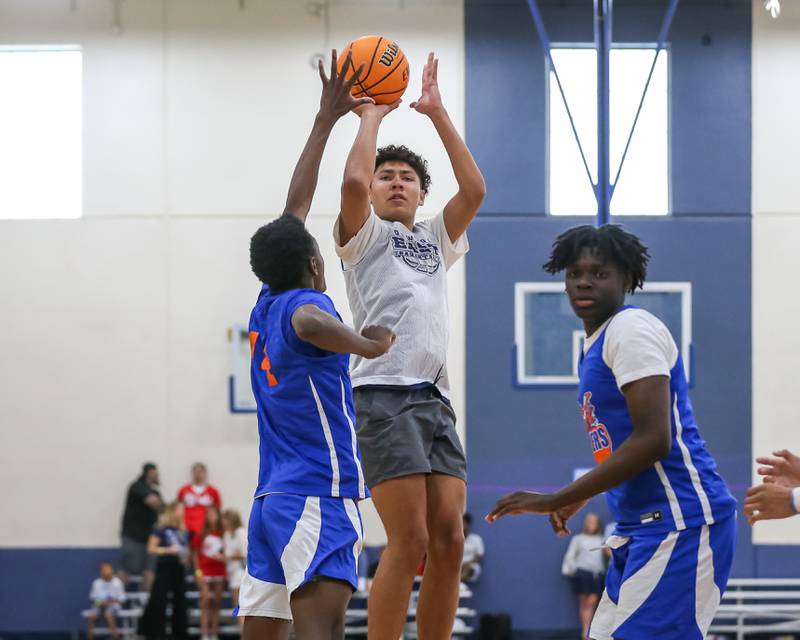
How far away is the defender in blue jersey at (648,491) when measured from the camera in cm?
321

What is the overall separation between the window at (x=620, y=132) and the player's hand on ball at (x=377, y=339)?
9576 mm

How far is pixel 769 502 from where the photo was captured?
3242mm

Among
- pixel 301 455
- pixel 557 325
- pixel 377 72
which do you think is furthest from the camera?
pixel 557 325

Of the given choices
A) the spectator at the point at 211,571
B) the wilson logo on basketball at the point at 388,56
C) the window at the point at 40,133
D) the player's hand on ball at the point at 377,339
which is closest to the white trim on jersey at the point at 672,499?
the player's hand on ball at the point at 377,339

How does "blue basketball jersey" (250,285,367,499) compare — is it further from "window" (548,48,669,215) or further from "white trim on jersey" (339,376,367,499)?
"window" (548,48,669,215)

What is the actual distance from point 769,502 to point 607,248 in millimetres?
894

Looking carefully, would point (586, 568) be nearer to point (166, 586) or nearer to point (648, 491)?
point (166, 586)

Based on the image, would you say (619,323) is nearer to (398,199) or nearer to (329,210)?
(398,199)

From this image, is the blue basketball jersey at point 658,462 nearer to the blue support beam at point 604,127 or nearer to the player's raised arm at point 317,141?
the player's raised arm at point 317,141

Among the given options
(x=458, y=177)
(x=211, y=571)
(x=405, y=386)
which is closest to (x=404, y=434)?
(x=405, y=386)

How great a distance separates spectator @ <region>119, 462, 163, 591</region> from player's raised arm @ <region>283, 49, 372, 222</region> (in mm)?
9206

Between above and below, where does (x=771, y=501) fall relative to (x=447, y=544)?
above

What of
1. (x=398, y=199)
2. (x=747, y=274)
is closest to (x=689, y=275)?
(x=747, y=274)

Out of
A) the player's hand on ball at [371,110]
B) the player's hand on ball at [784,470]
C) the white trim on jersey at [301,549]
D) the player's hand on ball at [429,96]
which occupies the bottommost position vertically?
the white trim on jersey at [301,549]
